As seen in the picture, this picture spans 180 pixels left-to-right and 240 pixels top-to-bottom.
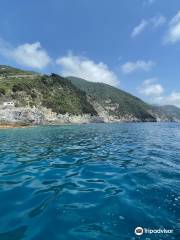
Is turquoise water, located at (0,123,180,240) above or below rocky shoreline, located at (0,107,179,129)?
below

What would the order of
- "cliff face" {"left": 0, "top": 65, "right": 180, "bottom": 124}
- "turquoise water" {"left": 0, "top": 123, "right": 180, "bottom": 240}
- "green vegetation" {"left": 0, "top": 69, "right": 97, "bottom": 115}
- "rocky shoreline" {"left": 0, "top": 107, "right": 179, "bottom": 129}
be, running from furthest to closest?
"green vegetation" {"left": 0, "top": 69, "right": 97, "bottom": 115} < "cliff face" {"left": 0, "top": 65, "right": 180, "bottom": 124} < "rocky shoreline" {"left": 0, "top": 107, "right": 179, "bottom": 129} < "turquoise water" {"left": 0, "top": 123, "right": 180, "bottom": 240}

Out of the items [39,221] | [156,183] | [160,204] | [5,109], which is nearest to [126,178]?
[156,183]

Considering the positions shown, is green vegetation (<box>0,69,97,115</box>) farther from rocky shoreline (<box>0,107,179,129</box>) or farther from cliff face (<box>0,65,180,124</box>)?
rocky shoreline (<box>0,107,179,129</box>)

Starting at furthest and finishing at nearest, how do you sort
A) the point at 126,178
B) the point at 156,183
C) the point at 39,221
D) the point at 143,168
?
1. the point at 143,168
2. the point at 126,178
3. the point at 156,183
4. the point at 39,221

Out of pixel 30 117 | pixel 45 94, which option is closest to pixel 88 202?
pixel 30 117

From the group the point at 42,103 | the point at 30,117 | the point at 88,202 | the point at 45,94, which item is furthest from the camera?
the point at 45,94

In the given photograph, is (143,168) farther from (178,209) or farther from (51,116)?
(51,116)

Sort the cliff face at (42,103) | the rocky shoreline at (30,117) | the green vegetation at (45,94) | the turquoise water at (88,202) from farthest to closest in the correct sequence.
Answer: the green vegetation at (45,94), the cliff face at (42,103), the rocky shoreline at (30,117), the turquoise water at (88,202)

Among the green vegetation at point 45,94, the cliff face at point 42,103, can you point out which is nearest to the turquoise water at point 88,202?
the cliff face at point 42,103

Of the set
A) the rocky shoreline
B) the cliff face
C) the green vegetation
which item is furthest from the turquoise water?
the green vegetation

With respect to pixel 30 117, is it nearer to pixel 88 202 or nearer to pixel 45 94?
pixel 45 94

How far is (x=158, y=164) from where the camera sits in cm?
1655

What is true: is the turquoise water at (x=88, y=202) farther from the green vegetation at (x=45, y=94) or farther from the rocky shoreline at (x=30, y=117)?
the green vegetation at (x=45, y=94)

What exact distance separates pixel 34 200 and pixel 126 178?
5505 millimetres
